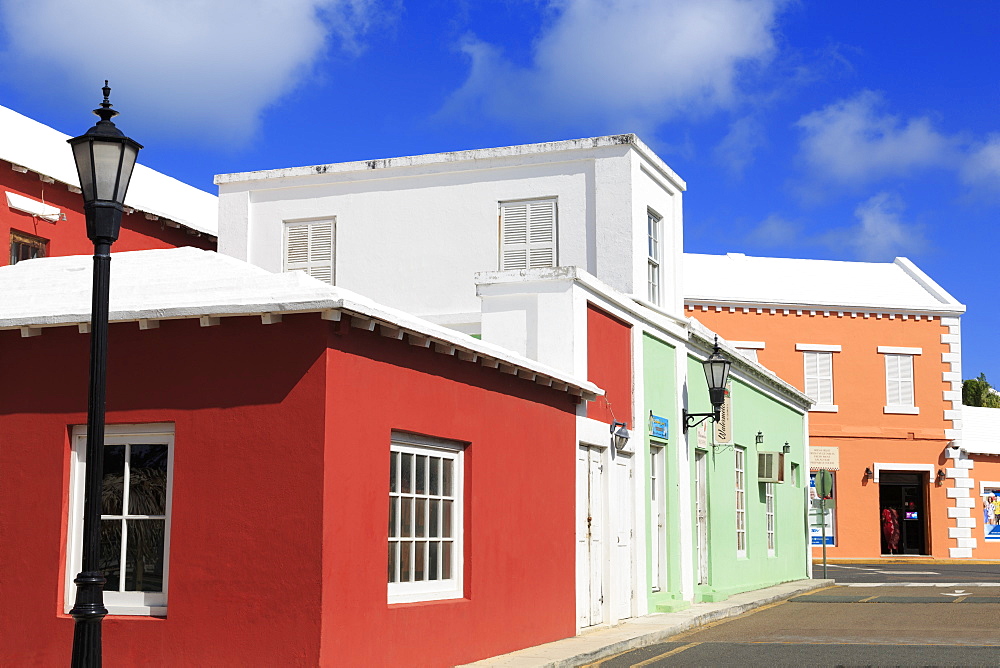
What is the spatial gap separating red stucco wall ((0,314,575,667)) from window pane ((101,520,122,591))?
1.07 ft

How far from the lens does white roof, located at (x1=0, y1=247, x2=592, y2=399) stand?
28.9 feet

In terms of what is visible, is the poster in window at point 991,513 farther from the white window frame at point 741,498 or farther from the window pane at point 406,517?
the window pane at point 406,517

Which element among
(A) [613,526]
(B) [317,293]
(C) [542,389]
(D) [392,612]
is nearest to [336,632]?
A: (D) [392,612]

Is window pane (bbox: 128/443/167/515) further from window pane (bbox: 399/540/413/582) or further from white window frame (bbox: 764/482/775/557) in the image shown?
white window frame (bbox: 764/482/775/557)

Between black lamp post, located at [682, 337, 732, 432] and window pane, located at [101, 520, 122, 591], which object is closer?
window pane, located at [101, 520, 122, 591]

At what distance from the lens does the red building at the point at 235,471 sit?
859 cm

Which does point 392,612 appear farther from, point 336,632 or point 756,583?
point 756,583

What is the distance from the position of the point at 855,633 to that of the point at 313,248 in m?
9.75

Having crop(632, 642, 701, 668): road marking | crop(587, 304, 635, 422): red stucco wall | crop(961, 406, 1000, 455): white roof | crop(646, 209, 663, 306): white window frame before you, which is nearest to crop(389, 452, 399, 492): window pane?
crop(632, 642, 701, 668): road marking

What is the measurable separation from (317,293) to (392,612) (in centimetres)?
256

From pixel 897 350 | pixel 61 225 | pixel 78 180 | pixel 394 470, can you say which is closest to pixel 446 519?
pixel 394 470

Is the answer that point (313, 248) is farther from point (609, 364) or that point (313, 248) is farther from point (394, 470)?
point (394, 470)

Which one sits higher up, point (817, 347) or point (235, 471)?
point (817, 347)

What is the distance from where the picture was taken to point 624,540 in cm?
1484
